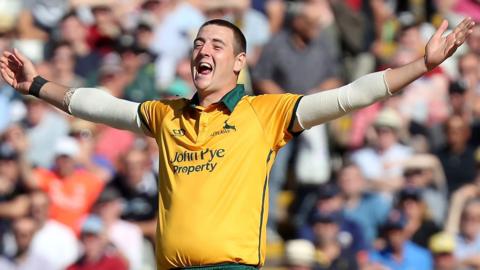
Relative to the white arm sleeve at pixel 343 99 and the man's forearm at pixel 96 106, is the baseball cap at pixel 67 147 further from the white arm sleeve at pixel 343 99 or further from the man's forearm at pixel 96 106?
the white arm sleeve at pixel 343 99

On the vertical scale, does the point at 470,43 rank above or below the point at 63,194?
above

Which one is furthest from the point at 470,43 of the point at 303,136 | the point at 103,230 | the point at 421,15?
the point at 103,230

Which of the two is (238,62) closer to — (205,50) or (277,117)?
(205,50)

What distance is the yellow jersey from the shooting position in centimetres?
646

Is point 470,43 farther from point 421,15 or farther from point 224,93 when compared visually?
point 224,93

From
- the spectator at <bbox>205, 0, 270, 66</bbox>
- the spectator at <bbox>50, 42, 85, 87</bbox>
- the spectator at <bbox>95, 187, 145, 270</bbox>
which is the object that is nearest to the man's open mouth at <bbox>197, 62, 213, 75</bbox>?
the spectator at <bbox>95, 187, 145, 270</bbox>

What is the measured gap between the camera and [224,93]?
6.84 meters

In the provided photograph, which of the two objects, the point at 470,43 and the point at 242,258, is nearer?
the point at 242,258

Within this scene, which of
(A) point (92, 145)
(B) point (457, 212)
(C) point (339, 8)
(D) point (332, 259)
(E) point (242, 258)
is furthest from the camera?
(C) point (339, 8)

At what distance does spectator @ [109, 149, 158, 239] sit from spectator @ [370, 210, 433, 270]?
2033 millimetres

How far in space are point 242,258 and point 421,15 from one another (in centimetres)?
884

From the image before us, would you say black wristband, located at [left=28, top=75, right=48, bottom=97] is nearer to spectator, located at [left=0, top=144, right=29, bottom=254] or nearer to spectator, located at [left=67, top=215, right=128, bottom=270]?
spectator, located at [left=67, top=215, right=128, bottom=270]

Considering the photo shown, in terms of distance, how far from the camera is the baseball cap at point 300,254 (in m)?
10.8

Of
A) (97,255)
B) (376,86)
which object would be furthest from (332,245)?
(376,86)
